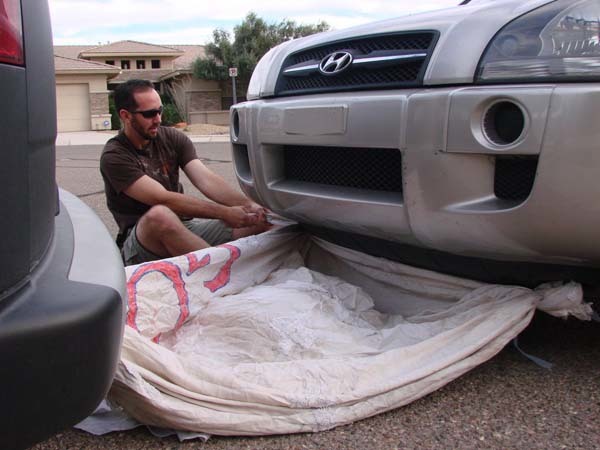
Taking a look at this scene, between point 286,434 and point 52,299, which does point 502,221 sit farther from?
point 52,299

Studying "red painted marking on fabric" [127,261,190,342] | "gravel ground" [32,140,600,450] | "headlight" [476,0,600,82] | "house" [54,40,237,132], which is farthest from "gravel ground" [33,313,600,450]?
"house" [54,40,237,132]


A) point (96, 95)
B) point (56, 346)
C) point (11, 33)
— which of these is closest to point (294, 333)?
point (56, 346)

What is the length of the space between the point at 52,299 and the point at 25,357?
0.10 m

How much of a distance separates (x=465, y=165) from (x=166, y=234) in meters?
1.45

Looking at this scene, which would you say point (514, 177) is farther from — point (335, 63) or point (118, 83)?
point (118, 83)

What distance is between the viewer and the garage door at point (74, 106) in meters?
30.8

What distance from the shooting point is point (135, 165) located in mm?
3158

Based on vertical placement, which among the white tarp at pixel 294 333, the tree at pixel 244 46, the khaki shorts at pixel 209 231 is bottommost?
the white tarp at pixel 294 333

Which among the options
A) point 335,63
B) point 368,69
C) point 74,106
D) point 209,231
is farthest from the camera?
point 74,106

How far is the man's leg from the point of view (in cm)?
285

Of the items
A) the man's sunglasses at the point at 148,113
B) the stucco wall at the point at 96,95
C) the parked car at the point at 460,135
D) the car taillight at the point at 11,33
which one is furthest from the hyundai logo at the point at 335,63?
the stucco wall at the point at 96,95

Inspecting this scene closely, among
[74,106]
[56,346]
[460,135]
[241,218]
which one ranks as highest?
[74,106]

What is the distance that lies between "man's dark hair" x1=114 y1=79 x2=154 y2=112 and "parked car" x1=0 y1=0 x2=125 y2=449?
2071 mm

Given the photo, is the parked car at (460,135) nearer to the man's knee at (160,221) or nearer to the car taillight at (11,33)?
the man's knee at (160,221)
